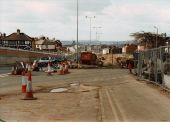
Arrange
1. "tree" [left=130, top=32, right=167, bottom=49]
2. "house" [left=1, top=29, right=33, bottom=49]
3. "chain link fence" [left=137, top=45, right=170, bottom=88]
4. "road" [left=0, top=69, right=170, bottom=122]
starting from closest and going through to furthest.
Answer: "road" [left=0, top=69, right=170, bottom=122] < "chain link fence" [left=137, top=45, right=170, bottom=88] < "tree" [left=130, top=32, right=167, bottom=49] < "house" [left=1, top=29, right=33, bottom=49]

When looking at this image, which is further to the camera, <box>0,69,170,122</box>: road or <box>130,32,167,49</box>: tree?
<box>130,32,167,49</box>: tree

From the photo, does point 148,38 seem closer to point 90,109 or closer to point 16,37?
point 16,37

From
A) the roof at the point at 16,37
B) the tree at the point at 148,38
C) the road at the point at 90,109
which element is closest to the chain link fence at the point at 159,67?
the road at the point at 90,109

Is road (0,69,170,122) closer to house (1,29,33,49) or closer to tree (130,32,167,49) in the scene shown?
tree (130,32,167,49)

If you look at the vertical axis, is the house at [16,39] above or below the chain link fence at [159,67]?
above

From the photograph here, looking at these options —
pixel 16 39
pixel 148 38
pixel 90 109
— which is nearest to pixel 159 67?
pixel 90 109

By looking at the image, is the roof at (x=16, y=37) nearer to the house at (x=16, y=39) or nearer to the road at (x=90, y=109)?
the house at (x=16, y=39)

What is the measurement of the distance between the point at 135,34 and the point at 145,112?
344 feet

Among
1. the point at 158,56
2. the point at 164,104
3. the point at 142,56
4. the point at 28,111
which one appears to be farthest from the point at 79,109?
the point at 142,56

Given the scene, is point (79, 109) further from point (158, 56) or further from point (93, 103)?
point (158, 56)

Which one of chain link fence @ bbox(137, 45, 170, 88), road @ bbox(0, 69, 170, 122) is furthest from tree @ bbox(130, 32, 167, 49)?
road @ bbox(0, 69, 170, 122)

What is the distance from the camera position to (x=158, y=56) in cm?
2533

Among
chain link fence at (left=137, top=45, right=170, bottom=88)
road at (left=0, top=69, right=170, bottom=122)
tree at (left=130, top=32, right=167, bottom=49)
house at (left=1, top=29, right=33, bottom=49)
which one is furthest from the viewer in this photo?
house at (left=1, top=29, right=33, bottom=49)

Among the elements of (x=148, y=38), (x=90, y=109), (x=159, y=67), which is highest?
(x=148, y=38)
